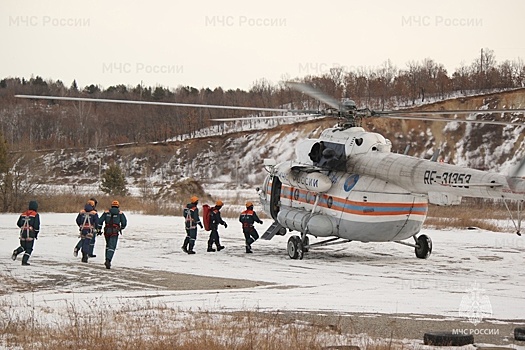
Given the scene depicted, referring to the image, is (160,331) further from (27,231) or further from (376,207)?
(376,207)

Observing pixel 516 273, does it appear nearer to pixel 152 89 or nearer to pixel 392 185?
pixel 392 185

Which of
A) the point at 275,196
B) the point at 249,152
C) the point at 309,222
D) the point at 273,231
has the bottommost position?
the point at 273,231

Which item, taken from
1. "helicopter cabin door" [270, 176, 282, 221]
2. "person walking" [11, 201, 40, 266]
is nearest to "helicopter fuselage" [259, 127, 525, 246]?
"helicopter cabin door" [270, 176, 282, 221]

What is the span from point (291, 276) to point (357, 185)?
3.71 m

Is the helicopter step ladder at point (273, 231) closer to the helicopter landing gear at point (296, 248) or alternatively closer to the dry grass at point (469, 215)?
the helicopter landing gear at point (296, 248)

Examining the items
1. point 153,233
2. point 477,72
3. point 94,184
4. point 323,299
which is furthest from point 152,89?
point 323,299

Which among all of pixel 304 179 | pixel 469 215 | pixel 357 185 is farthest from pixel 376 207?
pixel 469 215

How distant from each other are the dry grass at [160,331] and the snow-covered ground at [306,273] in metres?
1.18

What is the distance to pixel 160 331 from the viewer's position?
33.3 feet

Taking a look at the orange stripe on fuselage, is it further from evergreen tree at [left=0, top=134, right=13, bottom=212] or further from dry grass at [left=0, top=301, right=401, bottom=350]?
evergreen tree at [left=0, top=134, right=13, bottom=212]

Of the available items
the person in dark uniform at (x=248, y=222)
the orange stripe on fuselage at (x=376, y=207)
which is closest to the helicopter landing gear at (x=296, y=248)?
the orange stripe on fuselage at (x=376, y=207)

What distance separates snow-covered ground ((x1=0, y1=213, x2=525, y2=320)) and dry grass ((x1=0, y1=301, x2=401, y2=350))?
1181mm

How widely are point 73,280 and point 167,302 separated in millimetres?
3830

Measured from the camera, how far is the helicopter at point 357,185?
1794 centimetres
